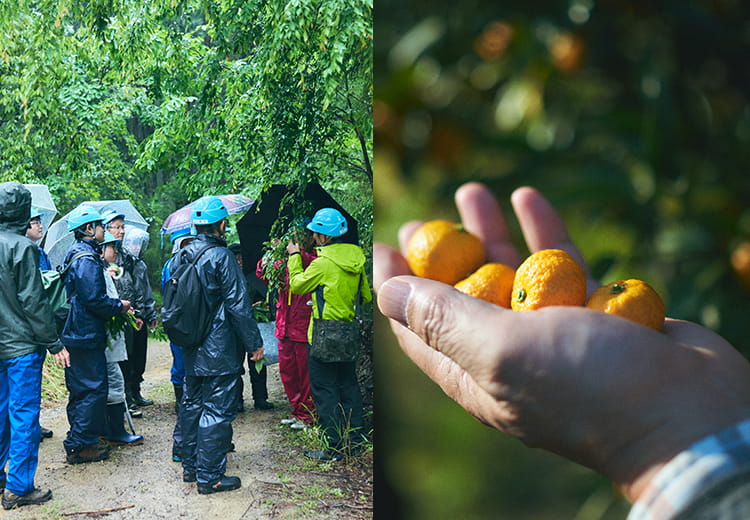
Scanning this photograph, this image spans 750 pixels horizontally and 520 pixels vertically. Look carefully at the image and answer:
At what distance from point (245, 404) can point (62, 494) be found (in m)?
0.73

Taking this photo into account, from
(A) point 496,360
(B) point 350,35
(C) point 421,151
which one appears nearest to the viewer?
(A) point 496,360

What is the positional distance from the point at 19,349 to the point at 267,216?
1.00m

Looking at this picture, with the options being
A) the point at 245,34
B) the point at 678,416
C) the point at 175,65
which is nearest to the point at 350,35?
the point at 245,34

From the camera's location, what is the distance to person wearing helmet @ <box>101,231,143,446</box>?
Result: 255 centimetres

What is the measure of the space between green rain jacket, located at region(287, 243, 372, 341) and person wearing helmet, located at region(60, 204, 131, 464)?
69 cm

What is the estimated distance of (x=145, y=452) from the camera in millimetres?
2553

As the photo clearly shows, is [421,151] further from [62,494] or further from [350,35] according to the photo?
[62,494]

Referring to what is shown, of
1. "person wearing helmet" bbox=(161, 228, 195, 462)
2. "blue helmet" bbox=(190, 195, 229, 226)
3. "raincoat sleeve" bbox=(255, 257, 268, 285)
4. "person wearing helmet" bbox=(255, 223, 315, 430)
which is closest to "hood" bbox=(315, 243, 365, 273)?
"person wearing helmet" bbox=(255, 223, 315, 430)

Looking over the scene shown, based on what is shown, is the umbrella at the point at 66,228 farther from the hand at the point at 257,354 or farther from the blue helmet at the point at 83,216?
the hand at the point at 257,354

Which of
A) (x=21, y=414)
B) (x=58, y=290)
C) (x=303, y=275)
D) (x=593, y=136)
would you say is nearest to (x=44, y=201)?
(x=58, y=290)

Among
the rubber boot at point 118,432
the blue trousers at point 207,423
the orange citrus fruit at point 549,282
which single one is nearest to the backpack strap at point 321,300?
the blue trousers at point 207,423

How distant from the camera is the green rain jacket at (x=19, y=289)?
94.7 inches

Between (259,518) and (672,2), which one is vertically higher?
(672,2)

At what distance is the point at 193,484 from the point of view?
97.3 inches
